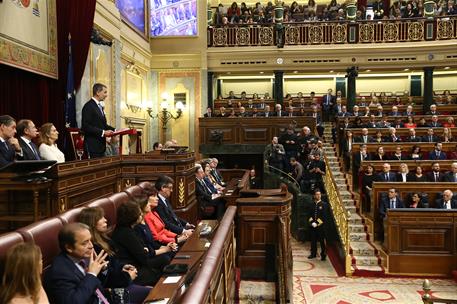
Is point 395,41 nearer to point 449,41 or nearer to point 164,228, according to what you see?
point 449,41

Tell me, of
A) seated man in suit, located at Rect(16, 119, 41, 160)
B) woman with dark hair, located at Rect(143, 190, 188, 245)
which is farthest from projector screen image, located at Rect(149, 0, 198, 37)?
woman with dark hair, located at Rect(143, 190, 188, 245)

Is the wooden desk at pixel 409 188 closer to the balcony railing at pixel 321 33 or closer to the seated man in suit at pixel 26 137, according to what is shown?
the seated man in suit at pixel 26 137

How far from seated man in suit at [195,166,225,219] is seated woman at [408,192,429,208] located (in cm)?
305

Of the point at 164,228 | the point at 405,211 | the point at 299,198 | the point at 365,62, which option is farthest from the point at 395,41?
the point at 164,228

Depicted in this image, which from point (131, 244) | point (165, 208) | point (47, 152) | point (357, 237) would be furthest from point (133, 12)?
point (131, 244)

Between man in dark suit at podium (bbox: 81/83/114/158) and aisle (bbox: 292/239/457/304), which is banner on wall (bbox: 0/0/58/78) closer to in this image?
man in dark suit at podium (bbox: 81/83/114/158)

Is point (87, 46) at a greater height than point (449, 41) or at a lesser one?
lesser

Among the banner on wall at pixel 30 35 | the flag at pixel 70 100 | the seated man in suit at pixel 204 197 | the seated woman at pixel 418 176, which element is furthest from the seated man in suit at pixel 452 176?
the banner on wall at pixel 30 35

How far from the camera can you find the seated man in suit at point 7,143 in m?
3.44

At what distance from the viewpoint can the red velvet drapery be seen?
5426 millimetres

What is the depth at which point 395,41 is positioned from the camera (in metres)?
13.4

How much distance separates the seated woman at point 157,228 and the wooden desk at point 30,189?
763 millimetres

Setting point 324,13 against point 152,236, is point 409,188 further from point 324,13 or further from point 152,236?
point 324,13

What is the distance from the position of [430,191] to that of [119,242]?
6.01 meters
